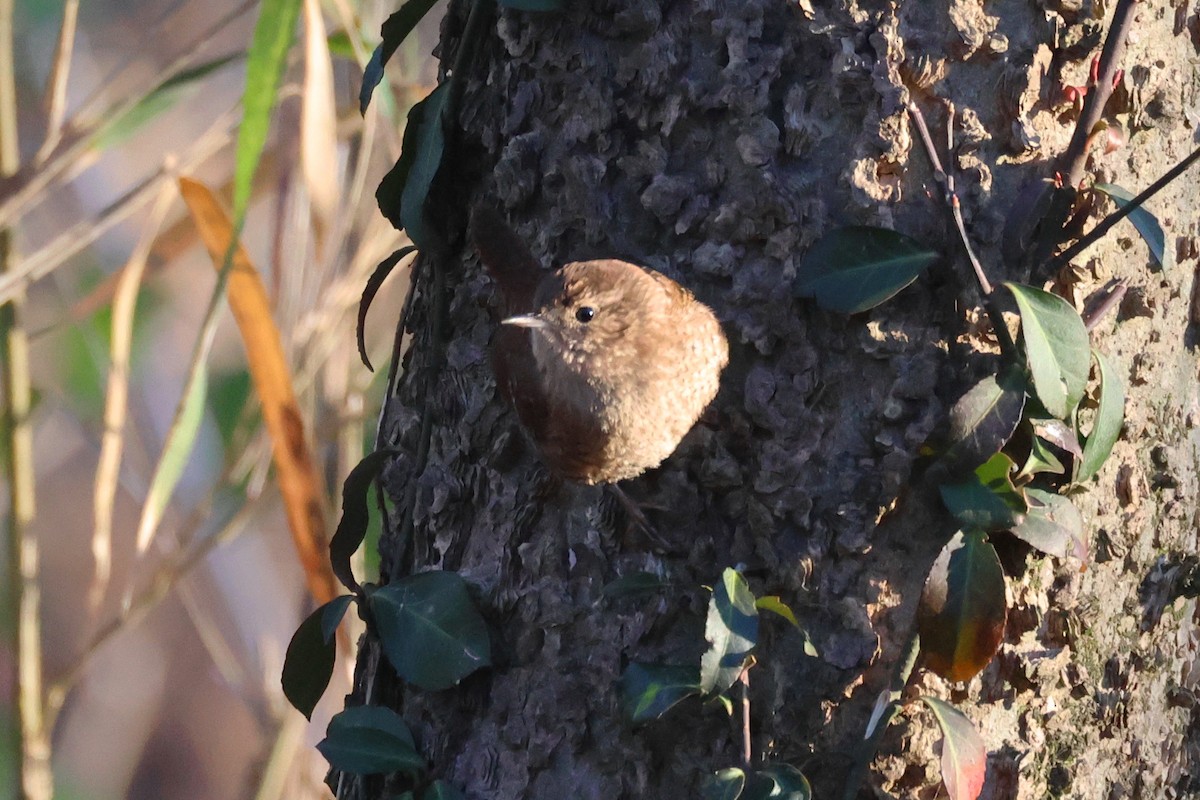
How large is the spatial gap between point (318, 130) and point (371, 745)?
91cm

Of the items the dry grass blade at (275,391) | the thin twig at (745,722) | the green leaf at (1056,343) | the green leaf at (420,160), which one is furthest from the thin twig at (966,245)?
the dry grass blade at (275,391)

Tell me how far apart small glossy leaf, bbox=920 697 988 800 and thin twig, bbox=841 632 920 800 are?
33 millimetres

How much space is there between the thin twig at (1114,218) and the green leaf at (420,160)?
2.21ft

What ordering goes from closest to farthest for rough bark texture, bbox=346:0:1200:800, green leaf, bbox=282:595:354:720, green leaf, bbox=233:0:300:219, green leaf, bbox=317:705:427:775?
rough bark texture, bbox=346:0:1200:800, green leaf, bbox=317:705:427:775, green leaf, bbox=282:595:354:720, green leaf, bbox=233:0:300:219

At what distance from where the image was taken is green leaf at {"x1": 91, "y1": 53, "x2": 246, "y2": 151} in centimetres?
177

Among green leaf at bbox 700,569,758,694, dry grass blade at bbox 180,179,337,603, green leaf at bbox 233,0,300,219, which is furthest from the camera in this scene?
dry grass blade at bbox 180,179,337,603

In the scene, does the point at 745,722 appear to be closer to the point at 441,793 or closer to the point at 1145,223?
the point at 441,793

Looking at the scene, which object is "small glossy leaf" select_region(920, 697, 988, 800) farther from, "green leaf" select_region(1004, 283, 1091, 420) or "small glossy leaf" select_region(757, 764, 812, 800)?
"green leaf" select_region(1004, 283, 1091, 420)

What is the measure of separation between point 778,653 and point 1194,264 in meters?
0.66

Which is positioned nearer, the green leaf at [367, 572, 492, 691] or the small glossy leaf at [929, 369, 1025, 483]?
the small glossy leaf at [929, 369, 1025, 483]

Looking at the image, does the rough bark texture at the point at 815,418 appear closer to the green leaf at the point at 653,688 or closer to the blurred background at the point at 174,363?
the green leaf at the point at 653,688

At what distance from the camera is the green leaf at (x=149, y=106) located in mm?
1766

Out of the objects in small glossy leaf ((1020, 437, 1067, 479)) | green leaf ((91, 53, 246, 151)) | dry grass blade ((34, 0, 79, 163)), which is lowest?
small glossy leaf ((1020, 437, 1067, 479))

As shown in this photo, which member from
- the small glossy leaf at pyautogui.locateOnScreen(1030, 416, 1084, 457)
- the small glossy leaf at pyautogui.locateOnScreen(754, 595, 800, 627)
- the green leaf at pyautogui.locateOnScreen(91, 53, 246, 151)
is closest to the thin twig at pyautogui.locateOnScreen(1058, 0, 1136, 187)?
the small glossy leaf at pyautogui.locateOnScreen(1030, 416, 1084, 457)
